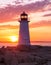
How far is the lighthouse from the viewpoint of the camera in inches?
1010

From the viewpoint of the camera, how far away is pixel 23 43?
26.6 metres

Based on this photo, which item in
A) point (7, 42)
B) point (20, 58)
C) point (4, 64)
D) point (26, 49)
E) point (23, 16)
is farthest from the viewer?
point (7, 42)

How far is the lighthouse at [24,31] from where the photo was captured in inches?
1010

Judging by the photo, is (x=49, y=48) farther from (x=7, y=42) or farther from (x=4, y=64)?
(x=4, y=64)

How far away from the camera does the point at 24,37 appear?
86.3 ft

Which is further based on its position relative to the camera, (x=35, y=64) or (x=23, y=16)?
(x=23, y=16)

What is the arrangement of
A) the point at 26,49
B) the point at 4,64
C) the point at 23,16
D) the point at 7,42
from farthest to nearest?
the point at 7,42, the point at 26,49, the point at 23,16, the point at 4,64

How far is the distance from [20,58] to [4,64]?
72.2 inches

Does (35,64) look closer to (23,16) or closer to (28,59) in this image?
(28,59)

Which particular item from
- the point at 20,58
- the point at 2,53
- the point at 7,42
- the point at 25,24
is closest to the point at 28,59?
the point at 20,58

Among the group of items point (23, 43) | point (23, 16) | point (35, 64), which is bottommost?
point (35, 64)

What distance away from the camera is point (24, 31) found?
26172 mm

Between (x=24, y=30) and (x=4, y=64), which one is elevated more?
(x=24, y=30)

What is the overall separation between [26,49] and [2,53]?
7.17 m
